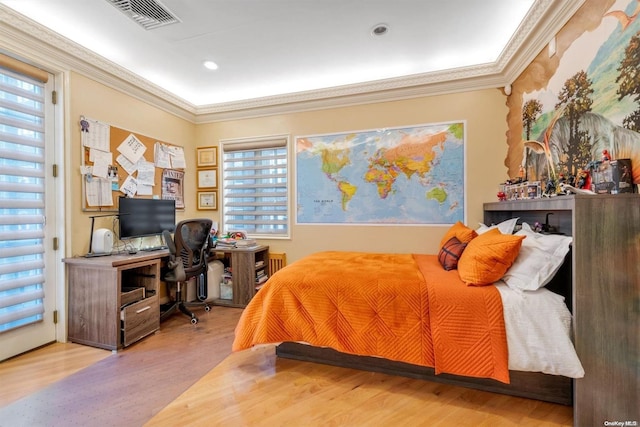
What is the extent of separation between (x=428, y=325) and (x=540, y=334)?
0.58 meters

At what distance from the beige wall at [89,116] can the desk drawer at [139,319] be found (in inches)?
31.3

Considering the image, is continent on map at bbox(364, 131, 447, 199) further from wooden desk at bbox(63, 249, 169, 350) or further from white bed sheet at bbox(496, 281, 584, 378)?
wooden desk at bbox(63, 249, 169, 350)

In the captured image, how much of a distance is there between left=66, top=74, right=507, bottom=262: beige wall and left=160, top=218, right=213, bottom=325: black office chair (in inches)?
30.6

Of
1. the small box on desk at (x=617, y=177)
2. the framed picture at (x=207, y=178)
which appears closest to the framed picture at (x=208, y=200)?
the framed picture at (x=207, y=178)

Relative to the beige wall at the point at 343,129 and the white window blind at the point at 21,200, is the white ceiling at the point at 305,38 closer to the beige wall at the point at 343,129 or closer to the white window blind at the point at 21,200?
the beige wall at the point at 343,129

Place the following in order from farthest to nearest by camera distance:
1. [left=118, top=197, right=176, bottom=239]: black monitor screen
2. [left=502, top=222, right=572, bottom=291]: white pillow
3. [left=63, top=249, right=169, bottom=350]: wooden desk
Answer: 1. [left=118, top=197, right=176, bottom=239]: black monitor screen
2. [left=63, top=249, right=169, bottom=350]: wooden desk
3. [left=502, top=222, right=572, bottom=291]: white pillow

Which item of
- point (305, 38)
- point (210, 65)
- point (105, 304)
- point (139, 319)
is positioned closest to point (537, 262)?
point (305, 38)

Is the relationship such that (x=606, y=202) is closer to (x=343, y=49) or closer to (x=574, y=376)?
(x=574, y=376)

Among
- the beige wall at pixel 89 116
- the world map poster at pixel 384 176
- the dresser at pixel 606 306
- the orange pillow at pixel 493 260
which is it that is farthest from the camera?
the world map poster at pixel 384 176

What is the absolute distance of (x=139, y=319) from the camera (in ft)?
7.82

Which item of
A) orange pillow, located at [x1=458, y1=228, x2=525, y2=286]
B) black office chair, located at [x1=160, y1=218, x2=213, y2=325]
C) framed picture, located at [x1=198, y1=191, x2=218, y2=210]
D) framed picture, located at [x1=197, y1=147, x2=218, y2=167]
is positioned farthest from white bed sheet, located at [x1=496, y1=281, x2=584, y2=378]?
framed picture, located at [x1=197, y1=147, x2=218, y2=167]

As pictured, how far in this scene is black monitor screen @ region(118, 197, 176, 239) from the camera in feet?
8.87

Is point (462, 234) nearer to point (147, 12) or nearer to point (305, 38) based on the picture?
point (305, 38)

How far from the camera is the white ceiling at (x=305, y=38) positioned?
206 cm
